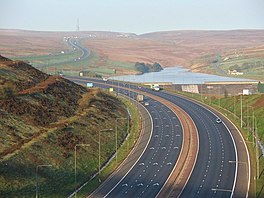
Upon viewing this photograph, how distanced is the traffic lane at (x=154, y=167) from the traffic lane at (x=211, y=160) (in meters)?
5.04

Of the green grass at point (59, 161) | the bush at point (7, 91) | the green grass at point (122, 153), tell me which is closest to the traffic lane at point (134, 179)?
the green grass at point (122, 153)

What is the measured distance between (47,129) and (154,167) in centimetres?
2421

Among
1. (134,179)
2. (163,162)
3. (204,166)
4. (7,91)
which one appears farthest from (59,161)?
(7,91)

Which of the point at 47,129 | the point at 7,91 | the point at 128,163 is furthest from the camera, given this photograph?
the point at 7,91

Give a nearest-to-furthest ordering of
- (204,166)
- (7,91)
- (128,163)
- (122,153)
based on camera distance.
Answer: (204,166), (128,163), (122,153), (7,91)

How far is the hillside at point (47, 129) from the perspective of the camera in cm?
7781

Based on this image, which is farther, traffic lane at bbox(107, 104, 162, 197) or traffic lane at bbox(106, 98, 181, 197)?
traffic lane at bbox(106, 98, 181, 197)

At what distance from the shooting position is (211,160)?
311 feet

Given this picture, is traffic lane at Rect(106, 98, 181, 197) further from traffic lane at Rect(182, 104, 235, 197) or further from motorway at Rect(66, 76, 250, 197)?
traffic lane at Rect(182, 104, 235, 197)

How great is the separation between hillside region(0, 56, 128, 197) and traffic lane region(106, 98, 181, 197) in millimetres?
7485

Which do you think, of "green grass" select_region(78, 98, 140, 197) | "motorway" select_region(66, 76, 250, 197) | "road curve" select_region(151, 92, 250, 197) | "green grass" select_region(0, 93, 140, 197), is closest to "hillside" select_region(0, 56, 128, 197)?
"green grass" select_region(0, 93, 140, 197)

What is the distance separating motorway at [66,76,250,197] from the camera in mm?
76125

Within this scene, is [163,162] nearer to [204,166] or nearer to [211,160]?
[204,166]

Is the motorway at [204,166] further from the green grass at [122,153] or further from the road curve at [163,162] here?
the green grass at [122,153]
